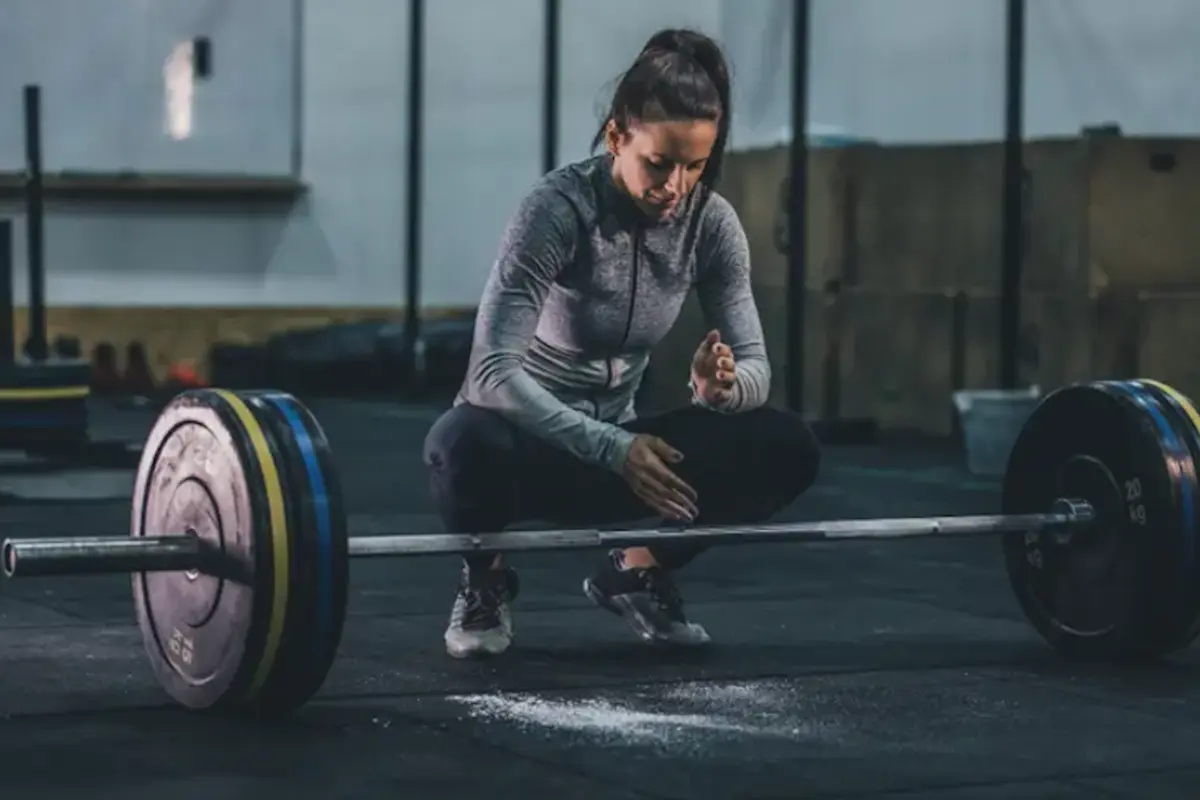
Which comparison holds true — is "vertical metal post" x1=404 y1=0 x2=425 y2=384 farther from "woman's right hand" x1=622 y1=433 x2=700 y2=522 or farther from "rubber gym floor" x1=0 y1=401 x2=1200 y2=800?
"woman's right hand" x1=622 y1=433 x2=700 y2=522

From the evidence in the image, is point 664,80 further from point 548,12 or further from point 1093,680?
point 548,12

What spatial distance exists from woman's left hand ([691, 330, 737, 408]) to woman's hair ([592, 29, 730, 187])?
296mm

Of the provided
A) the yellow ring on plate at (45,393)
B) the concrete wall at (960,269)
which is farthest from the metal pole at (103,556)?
the concrete wall at (960,269)

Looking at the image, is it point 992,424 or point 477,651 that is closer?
point 477,651

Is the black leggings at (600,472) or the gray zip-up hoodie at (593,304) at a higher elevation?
the gray zip-up hoodie at (593,304)

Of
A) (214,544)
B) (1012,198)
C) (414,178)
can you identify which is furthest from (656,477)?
(414,178)

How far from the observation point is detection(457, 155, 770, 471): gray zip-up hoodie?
315cm

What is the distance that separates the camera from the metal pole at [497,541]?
2.84 metres

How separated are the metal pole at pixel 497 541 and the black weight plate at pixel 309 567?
0.13 m

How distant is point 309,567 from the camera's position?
9.08 ft

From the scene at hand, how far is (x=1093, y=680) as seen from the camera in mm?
3238

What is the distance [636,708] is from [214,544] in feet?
1.84

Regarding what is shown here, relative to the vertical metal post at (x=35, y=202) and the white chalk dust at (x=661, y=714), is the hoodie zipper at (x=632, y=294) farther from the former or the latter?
the vertical metal post at (x=35, y=202)

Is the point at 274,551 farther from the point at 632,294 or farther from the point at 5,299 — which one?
the point at 5,299
